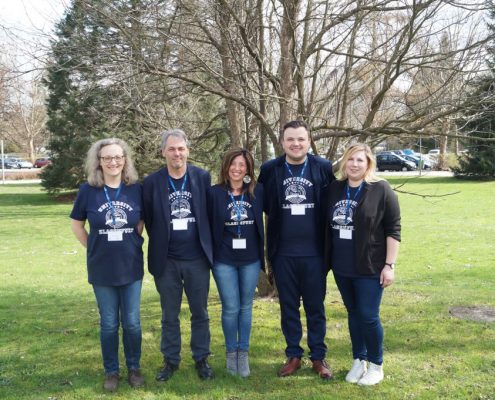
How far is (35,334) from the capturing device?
5.70 metres

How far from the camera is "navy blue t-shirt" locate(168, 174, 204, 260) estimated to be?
3.99 metres

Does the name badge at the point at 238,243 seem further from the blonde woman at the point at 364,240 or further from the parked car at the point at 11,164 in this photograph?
the parked car at the point at 11,164

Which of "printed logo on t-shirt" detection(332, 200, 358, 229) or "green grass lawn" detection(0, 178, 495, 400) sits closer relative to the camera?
"printed logo on t-shirt" detection(332, 200, 358, 229)

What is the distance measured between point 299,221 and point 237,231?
50cm

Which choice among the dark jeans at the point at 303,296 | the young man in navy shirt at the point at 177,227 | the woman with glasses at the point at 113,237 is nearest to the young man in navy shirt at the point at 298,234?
the dark jeans at the point at 303,296

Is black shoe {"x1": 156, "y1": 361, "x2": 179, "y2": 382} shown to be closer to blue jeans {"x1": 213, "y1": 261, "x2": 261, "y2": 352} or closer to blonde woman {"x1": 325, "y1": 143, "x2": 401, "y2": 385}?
blue jeans {"x1": 213, "y1": 261, "x2": 261, "y2": 352}

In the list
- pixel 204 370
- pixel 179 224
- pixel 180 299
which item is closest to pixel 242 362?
pixel 204 370

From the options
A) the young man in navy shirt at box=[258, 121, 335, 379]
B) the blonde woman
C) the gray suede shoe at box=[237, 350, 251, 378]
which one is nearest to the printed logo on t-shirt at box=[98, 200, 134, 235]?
the young man in navy shirt at box=[258, 121, 335, 379]

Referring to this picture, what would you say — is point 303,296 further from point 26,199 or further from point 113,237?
point 26,199

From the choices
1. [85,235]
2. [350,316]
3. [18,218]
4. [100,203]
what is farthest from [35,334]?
[18,218]

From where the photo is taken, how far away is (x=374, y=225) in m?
3.81

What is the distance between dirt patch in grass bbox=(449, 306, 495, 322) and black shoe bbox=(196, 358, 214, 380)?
3.26 m

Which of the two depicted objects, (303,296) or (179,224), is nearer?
(179,224)

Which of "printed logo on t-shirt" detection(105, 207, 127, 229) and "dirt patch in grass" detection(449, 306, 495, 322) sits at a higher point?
"printed logo on t-shirt" detection(105, 207, 127, 229)
